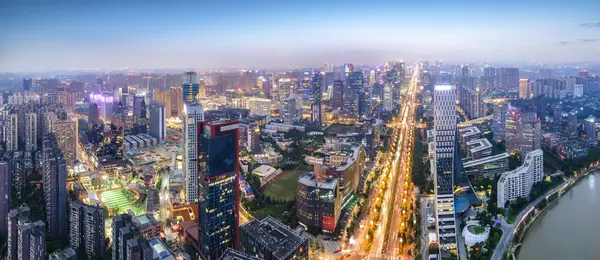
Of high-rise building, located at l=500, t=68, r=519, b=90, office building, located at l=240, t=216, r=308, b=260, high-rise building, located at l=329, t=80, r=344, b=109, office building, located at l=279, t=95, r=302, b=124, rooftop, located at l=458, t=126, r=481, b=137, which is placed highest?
high-rise building, located at l=500, t=68, r=519, b=90

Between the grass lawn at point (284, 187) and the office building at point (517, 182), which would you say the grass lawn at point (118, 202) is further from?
the office building at point (517, 182)

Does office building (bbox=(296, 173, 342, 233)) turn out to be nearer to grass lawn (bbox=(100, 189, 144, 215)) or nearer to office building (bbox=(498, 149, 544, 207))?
grass lawn (bbox=(100, 189, 144, 215))

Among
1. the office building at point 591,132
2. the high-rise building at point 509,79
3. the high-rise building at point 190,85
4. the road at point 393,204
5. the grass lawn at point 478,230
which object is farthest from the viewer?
the high-rise building at point 509,79

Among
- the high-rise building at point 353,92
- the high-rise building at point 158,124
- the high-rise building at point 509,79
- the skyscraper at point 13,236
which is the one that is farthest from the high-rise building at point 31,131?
the high-rise building at point 509,79

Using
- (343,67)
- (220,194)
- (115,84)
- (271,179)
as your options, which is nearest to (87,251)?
(220,194)

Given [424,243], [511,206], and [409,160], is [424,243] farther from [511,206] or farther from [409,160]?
[409,160]

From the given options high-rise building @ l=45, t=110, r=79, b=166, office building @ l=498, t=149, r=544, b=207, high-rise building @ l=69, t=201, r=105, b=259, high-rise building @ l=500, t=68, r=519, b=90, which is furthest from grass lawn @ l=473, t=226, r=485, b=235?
high-rise building @ l=500, t=68, r=519, b=90

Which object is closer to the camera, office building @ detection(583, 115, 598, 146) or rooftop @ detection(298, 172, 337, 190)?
rooftop @ detection(298, 172, 337, 190)
